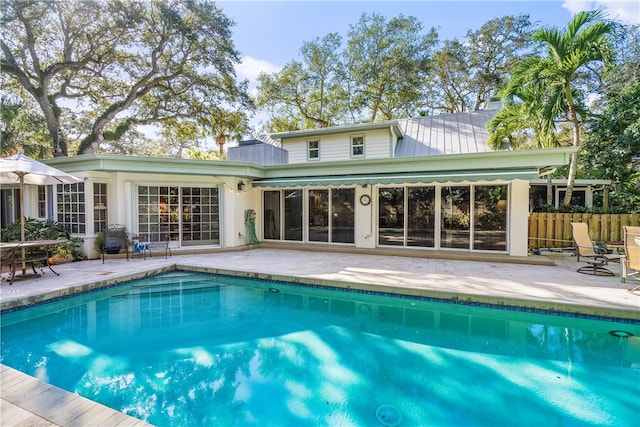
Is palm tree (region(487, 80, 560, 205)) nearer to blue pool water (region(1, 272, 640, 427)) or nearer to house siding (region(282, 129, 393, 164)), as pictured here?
house siding (region(282, 129, 393, 164))

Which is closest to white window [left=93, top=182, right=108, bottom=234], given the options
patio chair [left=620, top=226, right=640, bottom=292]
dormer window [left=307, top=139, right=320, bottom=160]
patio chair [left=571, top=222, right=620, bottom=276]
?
dormer window [left=307, top=139, right=320, bottom=160]

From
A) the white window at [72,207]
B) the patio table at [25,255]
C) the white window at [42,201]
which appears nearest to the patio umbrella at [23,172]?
the patio table at [25,255]

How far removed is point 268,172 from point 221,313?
919 centimetres

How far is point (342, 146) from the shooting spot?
1733 cm

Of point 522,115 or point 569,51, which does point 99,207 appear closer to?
point 522,115

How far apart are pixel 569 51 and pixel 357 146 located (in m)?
9.72

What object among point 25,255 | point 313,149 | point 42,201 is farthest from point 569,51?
point 42,201

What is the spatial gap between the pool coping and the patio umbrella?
120 inches

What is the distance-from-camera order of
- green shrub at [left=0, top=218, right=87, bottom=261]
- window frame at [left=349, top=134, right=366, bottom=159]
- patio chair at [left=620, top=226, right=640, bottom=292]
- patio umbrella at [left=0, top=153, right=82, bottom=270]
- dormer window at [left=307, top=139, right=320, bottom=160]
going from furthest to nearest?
1. dormer window at [left=307, top=139, right=320, bottom=160]
2. window frame at [left=349, top=134, right=366, bottom=159]
3. green shrub at [left=0, top=218, right=87, bottom=261]
4. patio umbrella at [left=0, top=153, right=82, bottom=270]
5. patio chair at [left=620, top=226, right=640, bottom=292]

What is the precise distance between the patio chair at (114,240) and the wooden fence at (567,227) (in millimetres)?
18413

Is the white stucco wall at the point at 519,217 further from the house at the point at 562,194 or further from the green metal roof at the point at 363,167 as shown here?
the house at the point at 562,194

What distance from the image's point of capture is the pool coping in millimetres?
6922

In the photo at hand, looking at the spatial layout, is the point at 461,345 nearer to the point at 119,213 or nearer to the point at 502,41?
the point at 119,213

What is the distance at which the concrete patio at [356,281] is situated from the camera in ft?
12.6
